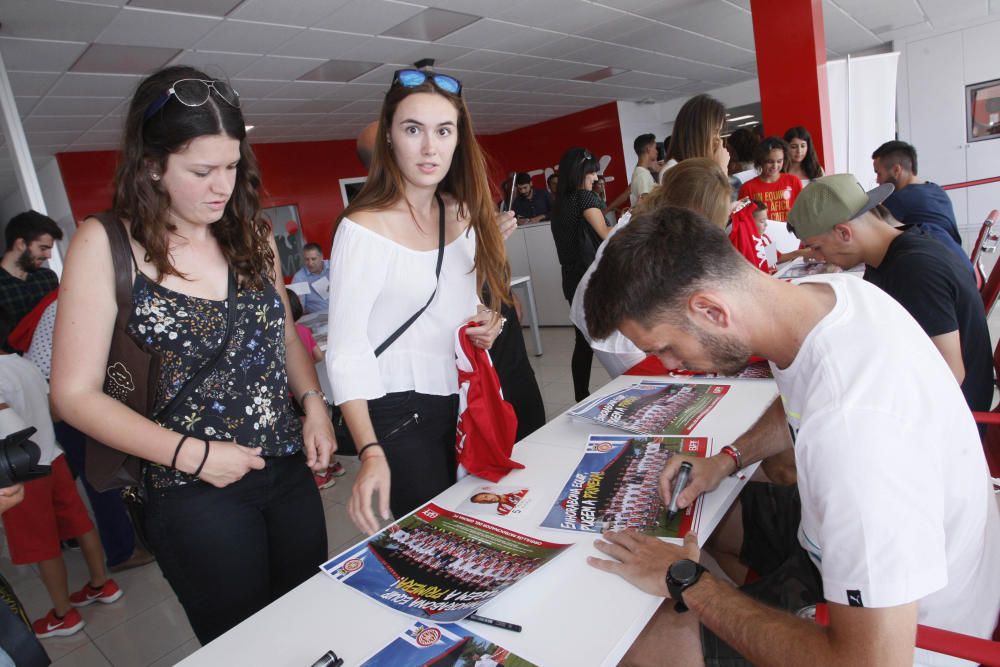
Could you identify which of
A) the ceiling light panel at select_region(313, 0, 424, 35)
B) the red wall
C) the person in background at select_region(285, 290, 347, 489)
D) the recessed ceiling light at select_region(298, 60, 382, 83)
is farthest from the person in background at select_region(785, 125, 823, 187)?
the recessed ceiling light at select_region(298, 60, 382, 83)

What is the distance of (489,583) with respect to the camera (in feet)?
3.13

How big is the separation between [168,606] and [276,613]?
190cm

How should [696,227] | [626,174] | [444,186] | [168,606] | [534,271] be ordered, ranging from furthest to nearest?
[626,174], [534,271], [168,606], [444,186], [696,227]

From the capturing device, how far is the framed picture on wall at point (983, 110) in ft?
28.2

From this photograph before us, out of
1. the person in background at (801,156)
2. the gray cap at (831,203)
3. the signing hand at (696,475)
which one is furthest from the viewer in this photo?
the person in background at (801,156)

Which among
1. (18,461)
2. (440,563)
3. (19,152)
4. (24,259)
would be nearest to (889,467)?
(440,563)

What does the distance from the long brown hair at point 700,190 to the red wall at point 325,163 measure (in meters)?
3.13

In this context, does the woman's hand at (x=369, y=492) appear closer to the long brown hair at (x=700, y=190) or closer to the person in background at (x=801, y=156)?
the long brown hair at (x=700, y=190)

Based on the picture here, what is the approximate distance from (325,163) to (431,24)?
5.03m

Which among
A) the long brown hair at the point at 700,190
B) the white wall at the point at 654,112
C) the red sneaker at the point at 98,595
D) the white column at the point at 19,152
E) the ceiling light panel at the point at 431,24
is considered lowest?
the red sneaker at the point at 98,595

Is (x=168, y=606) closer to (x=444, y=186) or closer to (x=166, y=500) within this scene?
(x=166, y=500)

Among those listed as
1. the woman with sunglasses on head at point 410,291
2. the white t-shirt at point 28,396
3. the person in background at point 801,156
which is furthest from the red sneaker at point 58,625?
the person in background at point 801,156

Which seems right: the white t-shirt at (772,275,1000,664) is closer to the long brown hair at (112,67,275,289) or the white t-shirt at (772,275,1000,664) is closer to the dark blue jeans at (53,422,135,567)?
the long brown hair at (112,67,275,289)

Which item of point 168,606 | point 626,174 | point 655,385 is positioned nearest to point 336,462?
point 168,606
